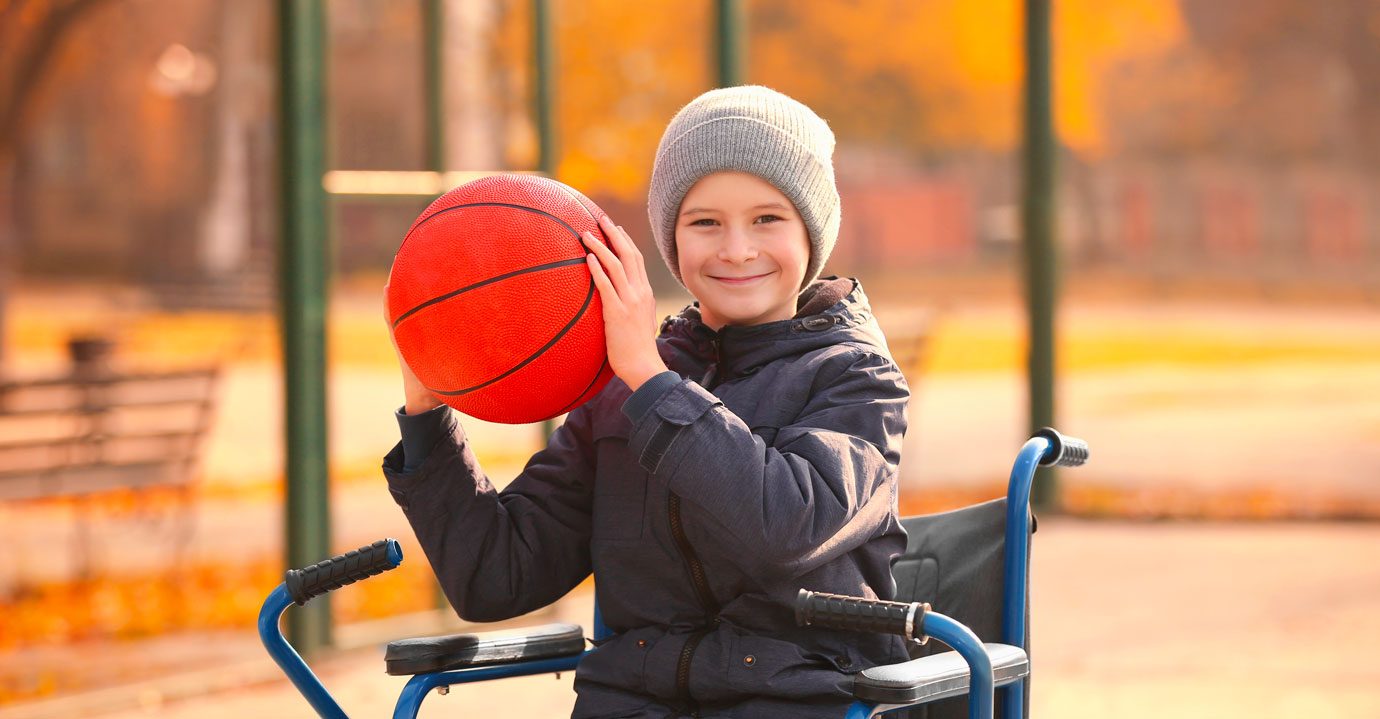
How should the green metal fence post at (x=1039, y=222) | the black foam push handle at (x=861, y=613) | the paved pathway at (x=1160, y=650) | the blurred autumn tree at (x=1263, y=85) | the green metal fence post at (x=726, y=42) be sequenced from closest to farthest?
the black foam push handle at (x=861, y=613), the paved pathway at (x=1160, y=650), the green metal fence post at (x=726, y=42), the green metal fence post at (x=1039, y=222), the blurred autumn tree at (x=1263, y=85)

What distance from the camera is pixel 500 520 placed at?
9.10 feet

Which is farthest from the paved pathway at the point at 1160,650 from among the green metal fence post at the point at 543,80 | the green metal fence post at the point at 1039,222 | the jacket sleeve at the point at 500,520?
the jacket sleeve at the point at 500,520

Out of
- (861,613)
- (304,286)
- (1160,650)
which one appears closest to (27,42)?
(304,286)

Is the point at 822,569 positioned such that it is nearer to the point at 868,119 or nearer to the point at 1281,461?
the point at 1281,461

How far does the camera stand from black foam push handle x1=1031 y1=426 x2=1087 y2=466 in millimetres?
2848

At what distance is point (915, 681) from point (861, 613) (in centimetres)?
15

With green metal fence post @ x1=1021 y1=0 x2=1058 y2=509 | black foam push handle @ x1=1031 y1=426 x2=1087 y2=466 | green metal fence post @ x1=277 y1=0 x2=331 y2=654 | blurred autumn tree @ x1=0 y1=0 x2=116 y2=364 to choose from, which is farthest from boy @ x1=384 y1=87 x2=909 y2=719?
blurred autumn tree @ x1=0 y1=0 x2=116 y2=364

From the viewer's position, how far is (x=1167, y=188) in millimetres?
12344

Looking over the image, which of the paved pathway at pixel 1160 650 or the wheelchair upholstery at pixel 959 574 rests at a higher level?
the wheelchair upholstery at pixel 959 574

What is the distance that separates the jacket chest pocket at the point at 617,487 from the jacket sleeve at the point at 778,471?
7.6 inches

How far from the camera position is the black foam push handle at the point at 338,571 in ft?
8.36

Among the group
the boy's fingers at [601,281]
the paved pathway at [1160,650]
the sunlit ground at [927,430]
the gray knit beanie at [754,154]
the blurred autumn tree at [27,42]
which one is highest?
the blurred autumn tree at [27,42]

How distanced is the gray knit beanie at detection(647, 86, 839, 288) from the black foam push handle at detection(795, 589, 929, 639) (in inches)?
26.9

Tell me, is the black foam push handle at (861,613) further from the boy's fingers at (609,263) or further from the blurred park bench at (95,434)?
the blurred park bench at (95,434)
